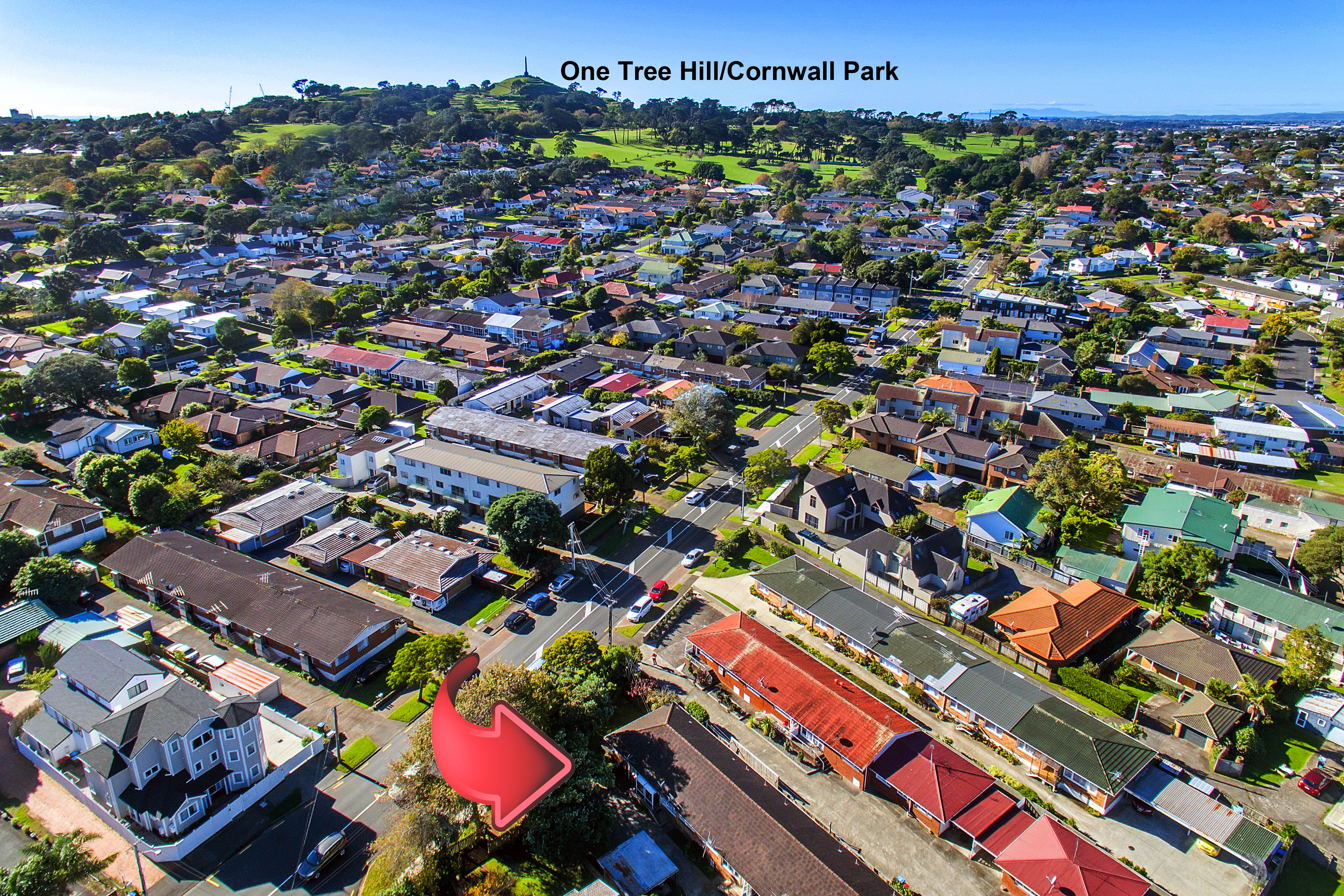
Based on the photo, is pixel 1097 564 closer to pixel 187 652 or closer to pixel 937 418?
pixel 937 418

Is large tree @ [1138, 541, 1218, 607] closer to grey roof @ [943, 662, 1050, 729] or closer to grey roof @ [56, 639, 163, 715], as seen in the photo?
grey roof @ [943, 662, 1050, 729]

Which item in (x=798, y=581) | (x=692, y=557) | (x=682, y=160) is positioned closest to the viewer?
(x=798, y=581)

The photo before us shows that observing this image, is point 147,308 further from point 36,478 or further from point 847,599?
point 847,599

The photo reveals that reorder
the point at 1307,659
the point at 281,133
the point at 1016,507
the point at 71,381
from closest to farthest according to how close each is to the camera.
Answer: the point at 1307,659 < the point at 1016,507 < the point at 71,381 < the point at 281,133

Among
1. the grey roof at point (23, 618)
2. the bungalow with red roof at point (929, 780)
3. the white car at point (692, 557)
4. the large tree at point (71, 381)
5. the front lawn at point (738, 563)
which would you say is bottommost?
the bungalow with red roof at point (929, 780)

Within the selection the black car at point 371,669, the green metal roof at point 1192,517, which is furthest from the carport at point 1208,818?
the black car at point 371,669

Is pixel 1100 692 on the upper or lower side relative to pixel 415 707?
lower

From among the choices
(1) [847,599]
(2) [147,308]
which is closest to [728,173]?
(2) [147,308]

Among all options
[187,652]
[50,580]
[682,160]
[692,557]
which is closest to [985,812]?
[692,557]

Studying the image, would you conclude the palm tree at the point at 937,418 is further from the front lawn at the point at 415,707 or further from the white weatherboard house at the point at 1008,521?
the front lawn at the point at 415,707
